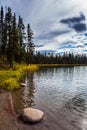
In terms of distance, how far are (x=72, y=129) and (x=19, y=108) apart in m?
4.83

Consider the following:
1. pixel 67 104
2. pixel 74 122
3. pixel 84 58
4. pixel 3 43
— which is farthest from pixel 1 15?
pixel 84 58

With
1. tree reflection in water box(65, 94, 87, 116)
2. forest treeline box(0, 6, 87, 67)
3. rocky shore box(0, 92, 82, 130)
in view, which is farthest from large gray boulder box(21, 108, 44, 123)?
forest treeline box(0, 6, 87, 67)

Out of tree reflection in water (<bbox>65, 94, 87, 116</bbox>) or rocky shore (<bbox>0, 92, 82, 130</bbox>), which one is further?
tree reflection in water (<bbox>65, 94, 87, 116</bbox>)

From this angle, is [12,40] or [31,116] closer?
[31,116]

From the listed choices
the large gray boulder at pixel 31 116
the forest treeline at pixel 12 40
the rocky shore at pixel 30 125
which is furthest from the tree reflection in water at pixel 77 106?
the forest treeline at pixel 12 40

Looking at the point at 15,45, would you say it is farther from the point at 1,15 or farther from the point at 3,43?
the point at 1,15

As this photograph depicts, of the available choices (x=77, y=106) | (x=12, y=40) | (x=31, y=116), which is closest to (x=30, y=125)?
(x=31, y=116)

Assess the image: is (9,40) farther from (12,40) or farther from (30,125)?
(30,125)

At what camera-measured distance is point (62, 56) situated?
15150cm

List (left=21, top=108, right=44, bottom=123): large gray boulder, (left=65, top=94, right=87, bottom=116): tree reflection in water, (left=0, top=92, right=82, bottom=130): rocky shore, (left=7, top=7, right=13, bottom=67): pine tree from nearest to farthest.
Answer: (left=0, top=92, right=82, bottom=130): rocky shore < (left=21, top=108, right=44, bottom=123): large gray boulder < (left=65, top=94, right=87, bottom=116): tree reflection in water < (left=7, top=7, right=13, bottom=67): pine tree

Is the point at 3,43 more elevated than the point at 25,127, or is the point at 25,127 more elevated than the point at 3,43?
the point at 3,43

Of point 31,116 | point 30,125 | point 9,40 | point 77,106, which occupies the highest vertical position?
point 9,40

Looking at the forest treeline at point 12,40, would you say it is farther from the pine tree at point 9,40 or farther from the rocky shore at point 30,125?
the rocky shore at point 30,125

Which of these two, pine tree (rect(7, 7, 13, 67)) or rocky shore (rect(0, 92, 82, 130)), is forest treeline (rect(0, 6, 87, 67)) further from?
rocky shore (rect(0, 92, 82, 130))
